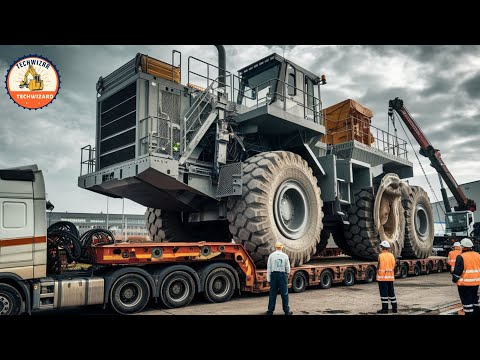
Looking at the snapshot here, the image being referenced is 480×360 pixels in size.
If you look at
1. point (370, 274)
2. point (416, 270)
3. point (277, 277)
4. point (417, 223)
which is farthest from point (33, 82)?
point (417, 223)

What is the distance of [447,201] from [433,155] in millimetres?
3209

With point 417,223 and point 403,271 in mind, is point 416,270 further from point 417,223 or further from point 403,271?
point 417,223

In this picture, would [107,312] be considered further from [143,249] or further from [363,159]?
[363,159]

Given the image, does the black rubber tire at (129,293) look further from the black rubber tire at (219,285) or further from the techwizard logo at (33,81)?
the techwizard logo at (33,81)

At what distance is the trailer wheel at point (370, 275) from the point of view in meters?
13.8

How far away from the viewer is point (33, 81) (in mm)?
8922

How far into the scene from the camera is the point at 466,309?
7.73m

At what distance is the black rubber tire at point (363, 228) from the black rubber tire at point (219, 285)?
5.90 m

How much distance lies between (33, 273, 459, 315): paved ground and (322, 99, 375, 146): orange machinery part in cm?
524

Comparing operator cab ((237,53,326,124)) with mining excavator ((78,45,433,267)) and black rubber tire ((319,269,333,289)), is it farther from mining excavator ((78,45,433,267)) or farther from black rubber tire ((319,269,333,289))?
black rubber tire ((319,269,333,289))

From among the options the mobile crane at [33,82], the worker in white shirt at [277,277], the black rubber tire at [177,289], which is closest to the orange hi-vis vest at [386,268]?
the worker in white shirt at [277,277]

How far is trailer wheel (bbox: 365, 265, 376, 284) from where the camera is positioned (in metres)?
13.8

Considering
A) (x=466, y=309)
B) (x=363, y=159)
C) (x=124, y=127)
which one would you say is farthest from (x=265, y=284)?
(x=363, y=159)

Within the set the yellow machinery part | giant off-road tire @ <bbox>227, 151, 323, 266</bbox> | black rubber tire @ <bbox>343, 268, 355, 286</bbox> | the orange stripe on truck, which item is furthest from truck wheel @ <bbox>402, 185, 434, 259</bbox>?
the orange stripe on truck
